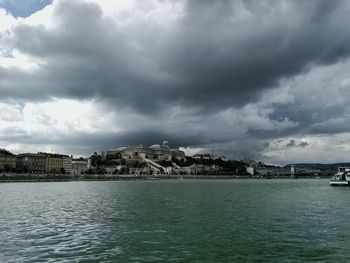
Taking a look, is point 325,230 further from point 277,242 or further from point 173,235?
point 173,235

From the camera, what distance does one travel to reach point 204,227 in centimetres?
2912

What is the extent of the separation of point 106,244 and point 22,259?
515cm

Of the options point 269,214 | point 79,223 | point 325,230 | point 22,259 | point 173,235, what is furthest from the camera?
point 269,214

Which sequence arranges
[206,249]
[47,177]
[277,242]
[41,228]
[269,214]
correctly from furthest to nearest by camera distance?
[47,177] < [269,214] < [41,228] < [277,242] < [206,249]

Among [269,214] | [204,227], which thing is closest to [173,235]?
[204,227]

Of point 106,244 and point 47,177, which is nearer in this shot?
point 106,244

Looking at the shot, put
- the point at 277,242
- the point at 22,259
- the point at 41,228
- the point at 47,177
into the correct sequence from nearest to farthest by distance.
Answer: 1. the point at 22,259
2. the point at 277,242
3. the point at 41,228
4. the point at 47,177

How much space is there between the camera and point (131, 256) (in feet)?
64.3

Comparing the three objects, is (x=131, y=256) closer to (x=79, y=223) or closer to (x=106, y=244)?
(x=106, y=244)

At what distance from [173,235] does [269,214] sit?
15.7m

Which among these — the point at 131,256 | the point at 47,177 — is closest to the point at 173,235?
the point at 131,256

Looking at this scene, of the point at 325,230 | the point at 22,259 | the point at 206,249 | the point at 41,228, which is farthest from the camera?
the point at 41,228

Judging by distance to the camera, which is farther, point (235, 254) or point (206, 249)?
point (206, 249)

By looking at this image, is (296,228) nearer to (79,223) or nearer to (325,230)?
(325,230)
